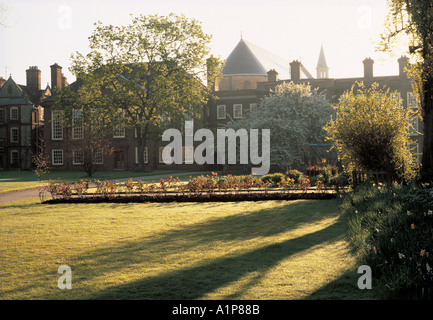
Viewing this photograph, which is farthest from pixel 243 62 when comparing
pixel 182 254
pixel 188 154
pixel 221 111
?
pixel 182 254

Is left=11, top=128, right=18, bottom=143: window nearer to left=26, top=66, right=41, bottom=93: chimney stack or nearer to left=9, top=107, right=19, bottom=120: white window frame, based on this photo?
left=9, top=107, right=19, bottom=120: white window frame

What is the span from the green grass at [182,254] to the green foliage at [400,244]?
33 centimetres

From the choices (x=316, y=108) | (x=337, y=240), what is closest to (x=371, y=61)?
(x=316, y=108)

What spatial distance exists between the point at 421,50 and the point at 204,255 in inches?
421

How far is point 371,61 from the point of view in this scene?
48.0 meters

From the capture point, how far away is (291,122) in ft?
124

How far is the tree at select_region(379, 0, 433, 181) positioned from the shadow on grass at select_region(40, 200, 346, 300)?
14.4 feet

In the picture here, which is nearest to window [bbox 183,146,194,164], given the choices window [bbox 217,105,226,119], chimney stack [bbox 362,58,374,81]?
window [bbox 217,105,226,119]

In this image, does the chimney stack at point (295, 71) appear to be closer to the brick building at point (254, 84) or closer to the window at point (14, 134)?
the brick building at point (254, 84)

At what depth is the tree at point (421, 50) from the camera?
41.6 feet

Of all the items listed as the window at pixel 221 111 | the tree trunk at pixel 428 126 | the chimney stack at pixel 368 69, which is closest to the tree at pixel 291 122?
the chimney stack at pixel 368 69

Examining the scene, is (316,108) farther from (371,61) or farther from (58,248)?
(58,248)

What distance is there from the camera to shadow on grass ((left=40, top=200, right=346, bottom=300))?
584cm

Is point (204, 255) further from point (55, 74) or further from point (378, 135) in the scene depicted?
point (55, 74)
